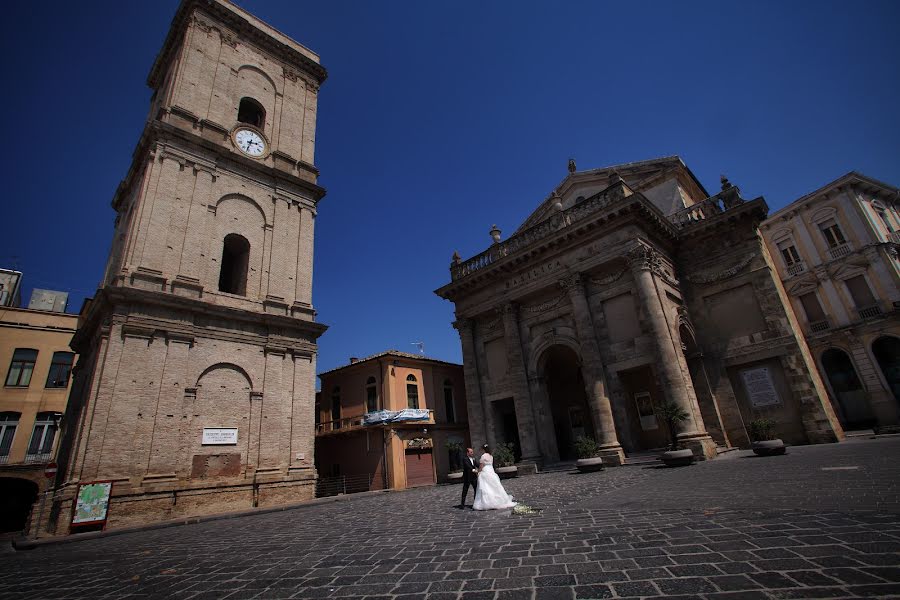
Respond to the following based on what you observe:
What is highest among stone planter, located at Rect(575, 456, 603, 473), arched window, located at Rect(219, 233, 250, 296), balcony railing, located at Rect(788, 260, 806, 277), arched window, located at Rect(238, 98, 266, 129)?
arched window, located at Rect(238, 98, 266, 129)

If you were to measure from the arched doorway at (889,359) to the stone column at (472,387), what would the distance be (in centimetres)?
2452

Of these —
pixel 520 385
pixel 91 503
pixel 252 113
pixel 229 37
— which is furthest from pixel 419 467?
pixel 229 37

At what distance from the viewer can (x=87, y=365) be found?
1622 cm

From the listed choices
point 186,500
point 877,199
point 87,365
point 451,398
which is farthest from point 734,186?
point 87,365

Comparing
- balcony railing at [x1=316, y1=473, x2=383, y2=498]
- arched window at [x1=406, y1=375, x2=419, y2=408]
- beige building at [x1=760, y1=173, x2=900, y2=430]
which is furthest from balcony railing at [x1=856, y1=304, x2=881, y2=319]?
balcony railing at [x1=316, y1=473, x2=383, y2=498]

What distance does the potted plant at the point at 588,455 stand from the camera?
1512cm

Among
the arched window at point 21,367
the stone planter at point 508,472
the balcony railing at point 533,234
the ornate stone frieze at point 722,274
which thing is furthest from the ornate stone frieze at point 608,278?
the arched window at point 21,367

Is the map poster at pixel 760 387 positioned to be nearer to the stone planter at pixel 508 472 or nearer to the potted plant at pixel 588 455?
the potted plant at pixel 588 455

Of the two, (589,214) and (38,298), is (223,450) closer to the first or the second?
(589,214)

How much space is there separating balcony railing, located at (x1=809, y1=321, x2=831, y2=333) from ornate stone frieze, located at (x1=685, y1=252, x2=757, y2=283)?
49.7 feet

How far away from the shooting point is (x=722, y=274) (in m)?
19.4

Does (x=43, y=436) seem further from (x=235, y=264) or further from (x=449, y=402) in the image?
(x=449, y=402)

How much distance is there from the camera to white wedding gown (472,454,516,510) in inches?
355

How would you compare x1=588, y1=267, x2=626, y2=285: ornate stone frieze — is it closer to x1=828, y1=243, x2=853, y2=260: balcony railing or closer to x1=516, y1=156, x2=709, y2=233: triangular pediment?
x1=516, y1=156, x2=709, y2=233: triangular pediment
